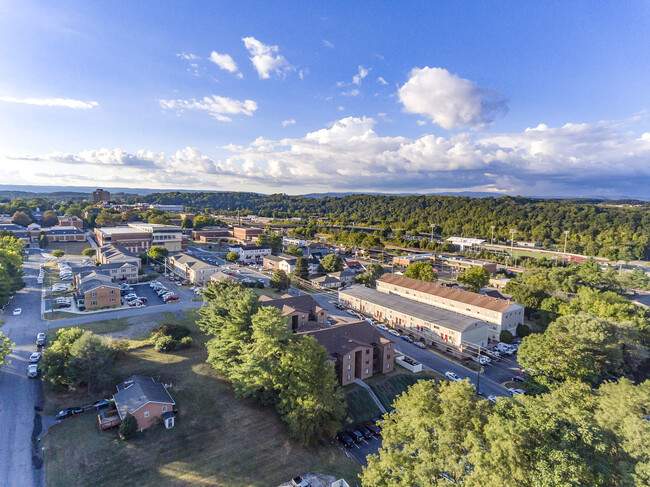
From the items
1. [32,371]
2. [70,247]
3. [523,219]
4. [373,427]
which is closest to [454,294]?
[373,427]

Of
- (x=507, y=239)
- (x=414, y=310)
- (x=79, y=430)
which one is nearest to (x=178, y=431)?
(x=79, y=430)

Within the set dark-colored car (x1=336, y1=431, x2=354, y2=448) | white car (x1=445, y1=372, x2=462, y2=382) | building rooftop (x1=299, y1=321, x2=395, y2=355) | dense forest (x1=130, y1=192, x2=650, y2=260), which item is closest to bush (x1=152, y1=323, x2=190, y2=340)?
building rooftop (x1=299, y1=321, x2=395, y2=355)

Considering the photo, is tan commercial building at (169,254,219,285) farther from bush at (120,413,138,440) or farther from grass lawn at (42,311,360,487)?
bush at (120,413,138,440)

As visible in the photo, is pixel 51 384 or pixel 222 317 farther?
pixel 222 317

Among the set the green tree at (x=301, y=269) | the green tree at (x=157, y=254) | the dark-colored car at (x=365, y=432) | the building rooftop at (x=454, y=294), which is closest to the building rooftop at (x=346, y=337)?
the dark-colored car at (x=365, y=432)

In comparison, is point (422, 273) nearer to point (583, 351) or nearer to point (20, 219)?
point (583, 351)

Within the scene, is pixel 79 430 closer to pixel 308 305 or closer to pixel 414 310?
pixel 308 305
